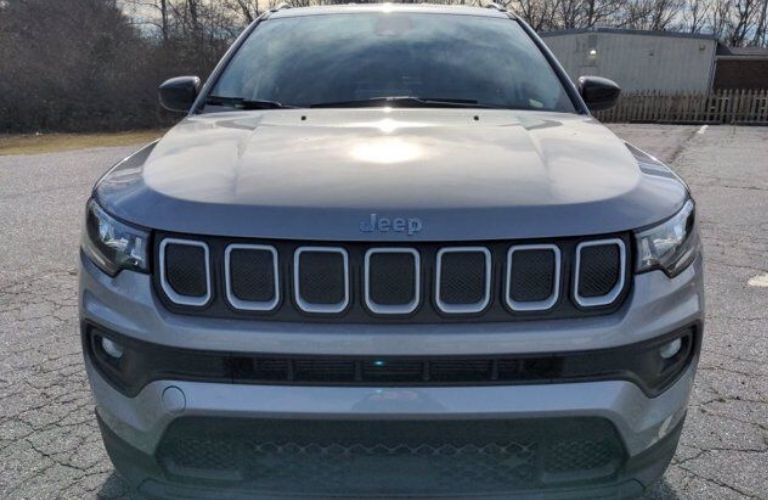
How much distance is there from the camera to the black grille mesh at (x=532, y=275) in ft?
5.61

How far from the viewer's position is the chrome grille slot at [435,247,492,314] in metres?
1.70

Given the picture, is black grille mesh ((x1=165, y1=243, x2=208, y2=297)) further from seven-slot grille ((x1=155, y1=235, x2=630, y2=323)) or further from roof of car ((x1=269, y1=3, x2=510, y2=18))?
roof of car ((x1=269, y1=3, x2=510, y2=18))

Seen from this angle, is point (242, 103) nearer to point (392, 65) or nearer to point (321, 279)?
point (392, 65)

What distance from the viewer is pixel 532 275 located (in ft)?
5.64

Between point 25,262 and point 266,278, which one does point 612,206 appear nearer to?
point 266,278

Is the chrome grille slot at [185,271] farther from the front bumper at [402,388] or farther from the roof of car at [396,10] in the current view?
the roof of car at [396,10]

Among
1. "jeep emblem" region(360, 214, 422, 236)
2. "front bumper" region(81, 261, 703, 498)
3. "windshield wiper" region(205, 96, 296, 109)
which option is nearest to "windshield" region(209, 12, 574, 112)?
"windshield wiper" region(205, 96, 296, 109)

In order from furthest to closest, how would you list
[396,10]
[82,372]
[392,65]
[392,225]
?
[396,10] < [82,372] < [392,65] < [392,225]

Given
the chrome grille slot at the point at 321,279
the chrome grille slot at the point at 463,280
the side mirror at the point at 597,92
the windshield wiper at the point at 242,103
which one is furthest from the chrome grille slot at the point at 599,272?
the side mirror at the point at 597,92

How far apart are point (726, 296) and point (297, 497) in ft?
12.9

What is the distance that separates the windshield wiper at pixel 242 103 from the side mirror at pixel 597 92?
1626mm

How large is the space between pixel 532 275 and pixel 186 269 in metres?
0.93

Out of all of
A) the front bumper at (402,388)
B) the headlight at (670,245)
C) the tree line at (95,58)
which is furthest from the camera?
the tree line at (95,58)

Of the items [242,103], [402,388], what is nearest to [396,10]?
[242,103]
